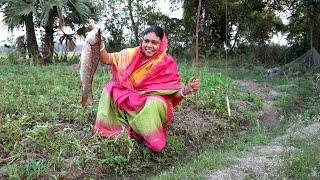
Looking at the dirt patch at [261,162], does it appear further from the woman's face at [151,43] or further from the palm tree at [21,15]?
the palm tree at [21,15]

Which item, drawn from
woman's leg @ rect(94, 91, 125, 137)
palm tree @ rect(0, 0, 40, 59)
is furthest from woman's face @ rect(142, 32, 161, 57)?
palm tree @ rect(0, 0, 40, 59)

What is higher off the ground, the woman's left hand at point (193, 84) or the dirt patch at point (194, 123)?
the woman's left hand at point (193, 84)

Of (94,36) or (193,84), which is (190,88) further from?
(94,36)

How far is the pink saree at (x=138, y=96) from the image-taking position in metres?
4.30

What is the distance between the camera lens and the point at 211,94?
6.59 meters

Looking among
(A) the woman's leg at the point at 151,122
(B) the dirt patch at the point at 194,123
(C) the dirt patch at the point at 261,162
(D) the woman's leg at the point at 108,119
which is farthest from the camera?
(B) the dirt patch at the point at 194,123

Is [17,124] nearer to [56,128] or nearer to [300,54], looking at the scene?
[56,128]

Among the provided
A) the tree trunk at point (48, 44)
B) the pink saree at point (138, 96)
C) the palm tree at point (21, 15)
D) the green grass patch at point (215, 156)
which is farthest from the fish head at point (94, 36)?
the tree trunk at point (48, 44)

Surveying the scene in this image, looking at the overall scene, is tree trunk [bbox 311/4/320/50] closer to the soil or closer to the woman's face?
the soil

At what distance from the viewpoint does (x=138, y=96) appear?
434cm

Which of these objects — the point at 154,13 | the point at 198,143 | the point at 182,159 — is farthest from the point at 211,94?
the point at 154,13

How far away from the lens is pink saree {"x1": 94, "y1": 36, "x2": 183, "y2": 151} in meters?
4.30

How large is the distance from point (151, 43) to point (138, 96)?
1.73 feet

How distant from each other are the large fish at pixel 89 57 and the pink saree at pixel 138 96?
0.87 feet
